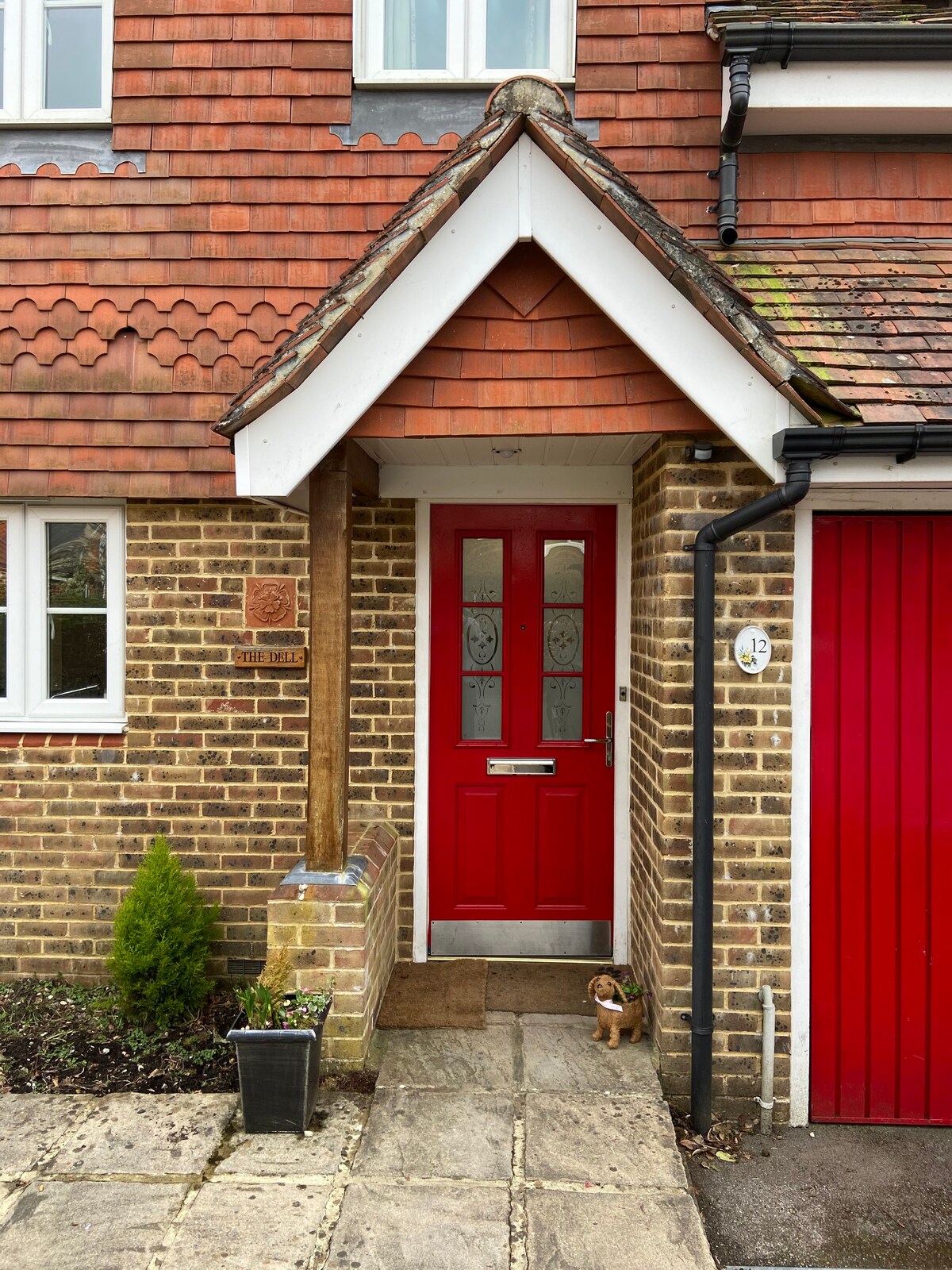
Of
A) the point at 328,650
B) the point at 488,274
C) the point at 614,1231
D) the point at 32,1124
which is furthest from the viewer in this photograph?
the point at 328,650

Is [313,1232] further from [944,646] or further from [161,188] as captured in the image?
[161,188]

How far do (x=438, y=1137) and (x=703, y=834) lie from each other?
155cm

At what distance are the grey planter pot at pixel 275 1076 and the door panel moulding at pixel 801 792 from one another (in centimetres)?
200

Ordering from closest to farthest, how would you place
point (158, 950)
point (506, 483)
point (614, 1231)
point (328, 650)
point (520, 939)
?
point (614, 1231) → point (328, 650) → point (158, 950) → point (506, 483) → point (520, 939)

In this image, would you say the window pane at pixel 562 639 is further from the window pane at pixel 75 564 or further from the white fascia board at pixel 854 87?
the white fascia board at pixel 854 87

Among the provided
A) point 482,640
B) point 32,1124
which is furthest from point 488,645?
point 32,1124

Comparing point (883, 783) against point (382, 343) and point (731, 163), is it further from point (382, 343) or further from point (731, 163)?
point (731, 163)

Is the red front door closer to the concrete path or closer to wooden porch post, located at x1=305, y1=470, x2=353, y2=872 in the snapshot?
the concrete path

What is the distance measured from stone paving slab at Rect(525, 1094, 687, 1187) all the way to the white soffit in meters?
2.54

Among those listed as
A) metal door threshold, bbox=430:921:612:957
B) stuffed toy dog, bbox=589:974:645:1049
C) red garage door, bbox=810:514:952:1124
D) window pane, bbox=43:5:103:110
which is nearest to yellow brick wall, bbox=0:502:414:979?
metal door threshold, bbox=430:921:612:957

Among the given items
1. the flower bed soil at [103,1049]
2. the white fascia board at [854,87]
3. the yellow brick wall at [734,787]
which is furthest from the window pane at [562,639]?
the white fascia board at [854,87]

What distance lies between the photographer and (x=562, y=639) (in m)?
4.67

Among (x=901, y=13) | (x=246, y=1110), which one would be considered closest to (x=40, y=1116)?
(x=246, y=1110)

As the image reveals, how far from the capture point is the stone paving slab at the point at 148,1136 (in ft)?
10.2
